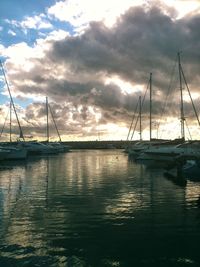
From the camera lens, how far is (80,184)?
30219 millimetres

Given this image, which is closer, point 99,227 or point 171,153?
point 99,227

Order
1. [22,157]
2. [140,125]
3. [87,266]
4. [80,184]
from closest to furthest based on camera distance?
[87,266] < [80,184] < [22,157] < [140,125]

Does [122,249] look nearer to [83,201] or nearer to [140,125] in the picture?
[83,201]

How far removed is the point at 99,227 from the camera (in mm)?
15422

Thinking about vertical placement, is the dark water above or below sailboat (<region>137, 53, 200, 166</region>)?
below

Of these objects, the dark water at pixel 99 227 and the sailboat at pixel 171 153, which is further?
the sailboat at pixel 171 153

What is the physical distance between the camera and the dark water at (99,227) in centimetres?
1172

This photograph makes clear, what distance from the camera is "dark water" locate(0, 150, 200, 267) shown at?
1172cm

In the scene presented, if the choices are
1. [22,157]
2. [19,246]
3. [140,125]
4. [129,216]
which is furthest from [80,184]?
[140,125]

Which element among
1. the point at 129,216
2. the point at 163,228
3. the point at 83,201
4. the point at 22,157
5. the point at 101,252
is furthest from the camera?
the point at 22,157

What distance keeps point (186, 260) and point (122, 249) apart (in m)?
2.06

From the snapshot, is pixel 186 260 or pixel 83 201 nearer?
pixel 186 260

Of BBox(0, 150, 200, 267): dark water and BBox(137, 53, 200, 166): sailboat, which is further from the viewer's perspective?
BBox(137, 53, 200, 166): sailboat

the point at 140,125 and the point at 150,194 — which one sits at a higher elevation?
the point at 140,125
